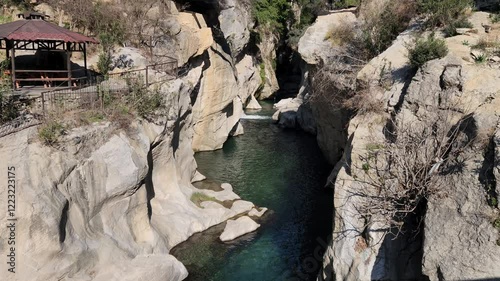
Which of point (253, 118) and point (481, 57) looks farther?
point (253, 118)

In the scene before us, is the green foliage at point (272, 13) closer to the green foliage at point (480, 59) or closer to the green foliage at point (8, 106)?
the green foliage at point (480, 59)

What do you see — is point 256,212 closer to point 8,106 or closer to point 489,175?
point 8,106

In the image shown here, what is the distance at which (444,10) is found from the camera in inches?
647

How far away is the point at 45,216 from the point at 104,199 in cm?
A: 263

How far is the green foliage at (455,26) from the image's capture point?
1552 centimetres

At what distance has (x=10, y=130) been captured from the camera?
1152cm

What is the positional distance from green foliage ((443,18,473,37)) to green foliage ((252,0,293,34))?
31050mm

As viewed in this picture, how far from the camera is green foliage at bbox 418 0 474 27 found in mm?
16406

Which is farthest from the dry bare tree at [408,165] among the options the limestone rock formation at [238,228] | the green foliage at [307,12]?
the green foliage at [307,12]

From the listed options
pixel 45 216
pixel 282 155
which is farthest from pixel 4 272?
pixel 282 155

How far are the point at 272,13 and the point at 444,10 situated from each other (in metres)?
31.7

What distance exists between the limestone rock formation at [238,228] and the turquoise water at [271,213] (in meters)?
0.23

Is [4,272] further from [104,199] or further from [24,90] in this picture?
[24,90]

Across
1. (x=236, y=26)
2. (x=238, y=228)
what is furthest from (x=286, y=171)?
(x=236, y=26)
